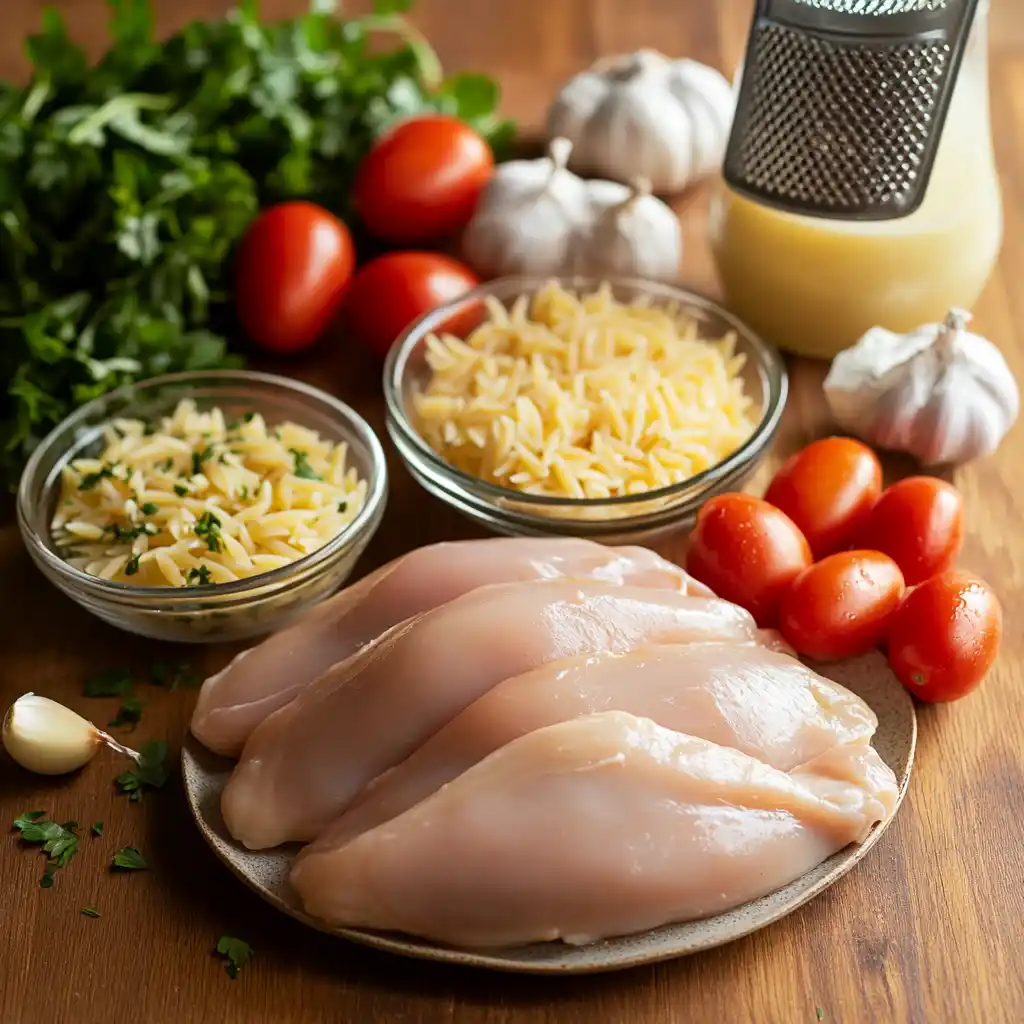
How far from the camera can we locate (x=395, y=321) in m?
2.80

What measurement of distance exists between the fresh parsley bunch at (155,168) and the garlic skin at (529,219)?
413mm

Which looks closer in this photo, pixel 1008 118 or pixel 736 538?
pixel 736 538

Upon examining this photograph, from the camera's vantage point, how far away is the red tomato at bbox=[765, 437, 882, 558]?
2.25 meters

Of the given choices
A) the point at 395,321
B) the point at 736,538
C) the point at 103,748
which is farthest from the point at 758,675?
the point at 395,321

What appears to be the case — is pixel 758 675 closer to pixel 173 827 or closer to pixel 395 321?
pixel 173 827

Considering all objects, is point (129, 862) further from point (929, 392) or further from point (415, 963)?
point (929, 392)

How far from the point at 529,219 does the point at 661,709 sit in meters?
1.42

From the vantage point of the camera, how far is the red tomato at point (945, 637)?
2.00 metres

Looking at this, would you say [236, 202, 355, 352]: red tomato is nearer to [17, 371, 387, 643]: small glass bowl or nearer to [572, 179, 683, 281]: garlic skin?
[17, 371, 387, 643]: small glass bowl

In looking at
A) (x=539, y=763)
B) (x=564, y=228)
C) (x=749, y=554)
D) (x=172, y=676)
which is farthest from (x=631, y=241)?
(x=539, y=763)

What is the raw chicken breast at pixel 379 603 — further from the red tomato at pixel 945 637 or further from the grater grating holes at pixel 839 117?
the grater grating holes at pixel 839 117

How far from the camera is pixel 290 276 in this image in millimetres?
2797

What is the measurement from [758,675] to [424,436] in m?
0.85

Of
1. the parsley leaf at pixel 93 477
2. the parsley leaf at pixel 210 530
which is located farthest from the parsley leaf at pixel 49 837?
the parsley leaf at pixel 93 477
